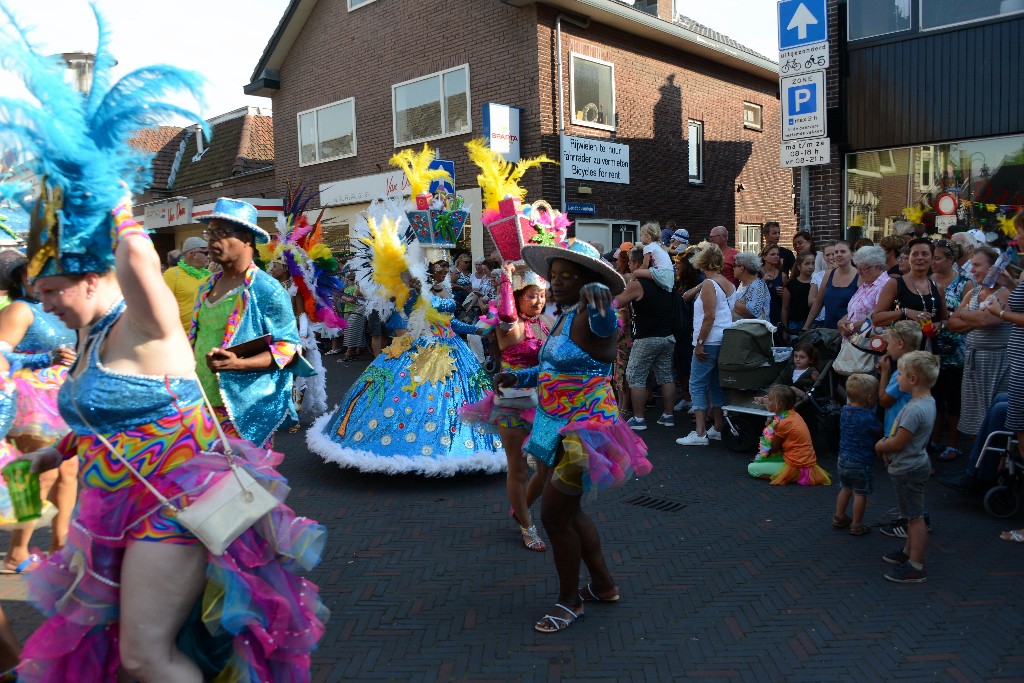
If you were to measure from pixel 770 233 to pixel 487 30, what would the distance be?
7677mm

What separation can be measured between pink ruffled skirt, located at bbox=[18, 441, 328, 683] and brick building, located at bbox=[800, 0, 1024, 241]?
965cm

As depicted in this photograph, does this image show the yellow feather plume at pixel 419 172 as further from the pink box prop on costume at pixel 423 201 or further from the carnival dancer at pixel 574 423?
the carnival dancer at pixel 574 423

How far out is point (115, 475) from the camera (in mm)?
2389

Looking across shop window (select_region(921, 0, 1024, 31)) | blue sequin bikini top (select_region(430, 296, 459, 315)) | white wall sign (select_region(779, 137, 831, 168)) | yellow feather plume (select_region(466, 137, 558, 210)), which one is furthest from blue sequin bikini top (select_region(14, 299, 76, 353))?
shop window (select_region(921, 0, 1024, 31))

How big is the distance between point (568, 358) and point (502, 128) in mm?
10750

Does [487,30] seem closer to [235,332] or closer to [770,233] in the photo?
[770,233]

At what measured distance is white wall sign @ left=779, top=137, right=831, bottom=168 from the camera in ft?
30.7

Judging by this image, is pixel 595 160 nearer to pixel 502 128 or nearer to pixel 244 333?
pixel 502 128

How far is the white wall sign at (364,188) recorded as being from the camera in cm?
1631

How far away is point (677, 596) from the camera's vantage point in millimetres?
4164

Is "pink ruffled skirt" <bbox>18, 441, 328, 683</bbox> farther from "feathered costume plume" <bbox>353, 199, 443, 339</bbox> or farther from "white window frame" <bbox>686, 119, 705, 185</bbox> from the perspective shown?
"white window frame" <bbox>686, 119, 705, 185</bbox>

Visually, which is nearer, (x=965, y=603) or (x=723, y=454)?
(x=965, y=603)

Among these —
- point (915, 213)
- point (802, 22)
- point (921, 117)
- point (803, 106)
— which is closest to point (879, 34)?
point (921, 117)

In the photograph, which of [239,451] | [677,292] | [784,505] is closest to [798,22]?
[677,292]
